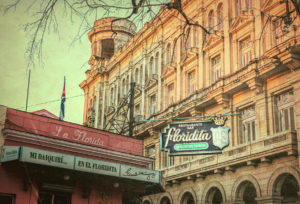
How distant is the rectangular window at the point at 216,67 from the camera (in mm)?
32141

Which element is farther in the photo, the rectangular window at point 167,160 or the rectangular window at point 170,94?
the rectangular window at point 170,94

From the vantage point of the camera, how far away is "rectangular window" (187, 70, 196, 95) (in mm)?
35312

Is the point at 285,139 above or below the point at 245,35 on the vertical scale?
below

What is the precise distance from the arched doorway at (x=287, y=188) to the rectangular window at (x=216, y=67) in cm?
986

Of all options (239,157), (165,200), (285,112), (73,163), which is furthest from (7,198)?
(165,200)

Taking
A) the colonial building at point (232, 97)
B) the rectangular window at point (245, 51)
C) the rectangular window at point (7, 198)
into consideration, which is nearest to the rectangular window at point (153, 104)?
the colonial building at point (232, 97)

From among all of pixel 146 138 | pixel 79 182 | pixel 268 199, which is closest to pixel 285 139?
pixel 268 199

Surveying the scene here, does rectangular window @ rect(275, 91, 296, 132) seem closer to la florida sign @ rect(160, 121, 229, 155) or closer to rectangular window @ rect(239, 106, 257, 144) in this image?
rectangular window @ rect(239, 106, 257, 144)

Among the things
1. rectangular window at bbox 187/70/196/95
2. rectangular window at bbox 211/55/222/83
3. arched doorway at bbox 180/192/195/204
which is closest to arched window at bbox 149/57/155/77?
rectangular window at bbox 187/70/196/95

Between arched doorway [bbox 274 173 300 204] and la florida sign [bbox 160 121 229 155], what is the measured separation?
6.89 m

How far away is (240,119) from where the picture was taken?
29125 mm

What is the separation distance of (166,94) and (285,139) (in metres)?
16.4

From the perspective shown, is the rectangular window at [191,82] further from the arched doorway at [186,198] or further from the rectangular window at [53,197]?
the rectangular window at [53,197]

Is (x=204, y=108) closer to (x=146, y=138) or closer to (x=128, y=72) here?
(x=146, y=138)
